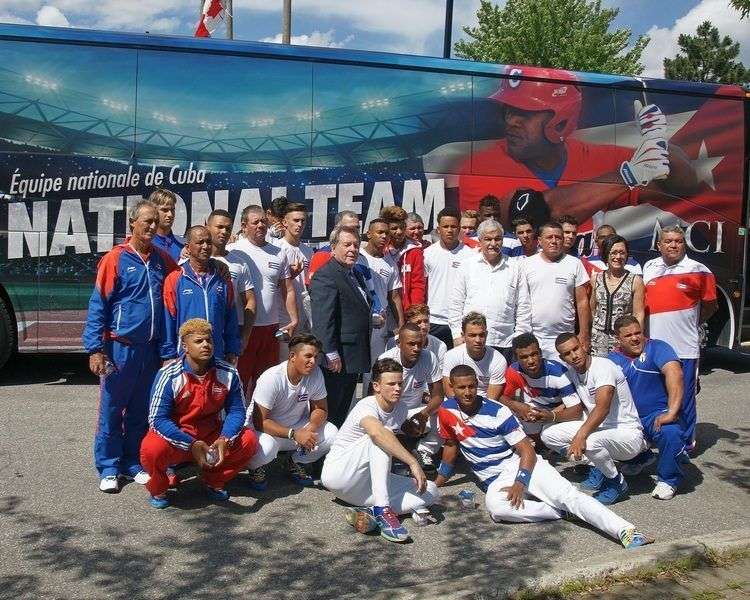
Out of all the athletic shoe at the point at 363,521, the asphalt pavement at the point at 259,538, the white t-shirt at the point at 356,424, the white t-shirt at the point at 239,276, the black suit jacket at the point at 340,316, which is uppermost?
the white t-shirt at the point at 239,276

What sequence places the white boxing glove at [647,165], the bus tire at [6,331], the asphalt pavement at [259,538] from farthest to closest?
1. the white boxing glove at [647,165]
2. the bus tire at [6,331]
3. the asphalt pavement at [259,538]

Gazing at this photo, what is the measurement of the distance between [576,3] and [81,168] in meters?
19.1

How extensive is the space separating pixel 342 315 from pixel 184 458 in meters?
1.47

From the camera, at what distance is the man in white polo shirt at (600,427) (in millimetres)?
5062

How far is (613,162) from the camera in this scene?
906 cm

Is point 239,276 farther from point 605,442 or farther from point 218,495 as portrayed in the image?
point 605,442

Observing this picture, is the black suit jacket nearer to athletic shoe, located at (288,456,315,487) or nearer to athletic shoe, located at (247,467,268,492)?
athletic shoe, located at (288,456,315,487)

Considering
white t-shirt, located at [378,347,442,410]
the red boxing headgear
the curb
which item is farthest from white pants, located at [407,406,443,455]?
the red boxing headgear

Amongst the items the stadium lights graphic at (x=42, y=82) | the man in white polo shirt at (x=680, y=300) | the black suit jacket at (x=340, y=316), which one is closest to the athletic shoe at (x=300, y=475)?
the black suit jacket at (x=340, y=316)

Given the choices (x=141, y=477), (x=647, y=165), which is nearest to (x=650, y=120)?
(x=647, y=165)

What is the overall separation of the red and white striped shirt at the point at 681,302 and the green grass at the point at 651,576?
86.5 inches

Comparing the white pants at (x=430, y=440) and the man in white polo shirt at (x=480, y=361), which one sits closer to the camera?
the man in white polo shirt at (x=480, y=361)

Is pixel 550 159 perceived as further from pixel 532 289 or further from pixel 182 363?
pixel 182 363

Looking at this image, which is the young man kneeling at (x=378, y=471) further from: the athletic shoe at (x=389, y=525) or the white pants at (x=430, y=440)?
the white pants at (x=430, y=440)
